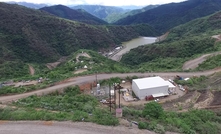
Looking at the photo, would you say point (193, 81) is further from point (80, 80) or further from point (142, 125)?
point (142, 125)

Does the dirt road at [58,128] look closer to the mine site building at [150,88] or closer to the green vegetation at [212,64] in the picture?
the mine site building at [150,88]

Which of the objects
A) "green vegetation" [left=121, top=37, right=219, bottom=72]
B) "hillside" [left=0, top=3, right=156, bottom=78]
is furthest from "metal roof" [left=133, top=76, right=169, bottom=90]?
"hillside" [left=0, top=3, right=156, bottom=78]

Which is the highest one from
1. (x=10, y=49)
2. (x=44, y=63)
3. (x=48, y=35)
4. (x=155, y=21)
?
(x=155, y=21)

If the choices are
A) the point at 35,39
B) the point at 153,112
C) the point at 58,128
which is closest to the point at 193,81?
the point at 153,112

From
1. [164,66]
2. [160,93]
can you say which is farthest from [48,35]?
[160,93]

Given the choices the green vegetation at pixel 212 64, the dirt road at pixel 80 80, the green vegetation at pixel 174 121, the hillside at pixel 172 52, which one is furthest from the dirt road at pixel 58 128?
the hillside at pixel 172 52

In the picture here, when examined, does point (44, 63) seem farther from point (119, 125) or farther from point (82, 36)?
point (119, 125)
